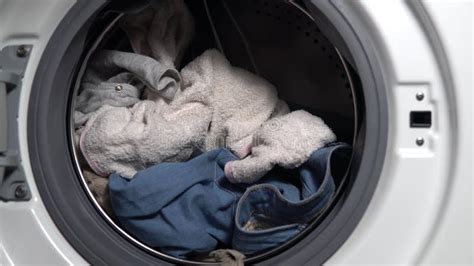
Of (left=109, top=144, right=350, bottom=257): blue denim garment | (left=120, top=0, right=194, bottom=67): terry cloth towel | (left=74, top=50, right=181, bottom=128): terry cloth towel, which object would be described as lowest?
(left=109, top=144, right=350, bottom=257): blue denim garment

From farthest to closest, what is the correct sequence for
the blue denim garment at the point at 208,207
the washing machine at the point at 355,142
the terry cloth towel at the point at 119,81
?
the terry cloth towel at the point at 119,81, the blue denim garment at the point at 208,207, the washing machine at the point at 355,142

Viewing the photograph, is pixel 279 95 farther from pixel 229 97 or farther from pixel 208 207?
pixel 208 207

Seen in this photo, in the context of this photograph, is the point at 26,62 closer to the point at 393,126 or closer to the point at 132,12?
the point at 132,12

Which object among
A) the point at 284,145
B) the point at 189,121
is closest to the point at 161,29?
the point at 189,121

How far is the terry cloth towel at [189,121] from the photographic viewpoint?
101 centimetres

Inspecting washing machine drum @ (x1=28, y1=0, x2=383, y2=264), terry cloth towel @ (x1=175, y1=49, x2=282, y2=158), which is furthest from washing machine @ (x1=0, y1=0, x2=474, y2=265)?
terry cloth towel @ (x1=175, y1=49, x2=282, y2=158)

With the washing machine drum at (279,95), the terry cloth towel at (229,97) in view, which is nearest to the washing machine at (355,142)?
the washing machine drum at (279,95)

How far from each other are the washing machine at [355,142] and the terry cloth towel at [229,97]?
16 cm

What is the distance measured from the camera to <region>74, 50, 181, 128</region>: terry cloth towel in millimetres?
1055

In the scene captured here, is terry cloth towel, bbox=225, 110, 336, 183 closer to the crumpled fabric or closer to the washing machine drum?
the washing machine drum

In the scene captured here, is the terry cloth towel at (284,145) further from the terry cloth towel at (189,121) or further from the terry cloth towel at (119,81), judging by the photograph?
the terry cloth towel at (119,81)

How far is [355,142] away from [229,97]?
250mm

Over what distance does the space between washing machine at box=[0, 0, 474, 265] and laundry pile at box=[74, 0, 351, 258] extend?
0.04m

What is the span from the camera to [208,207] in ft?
3.28
